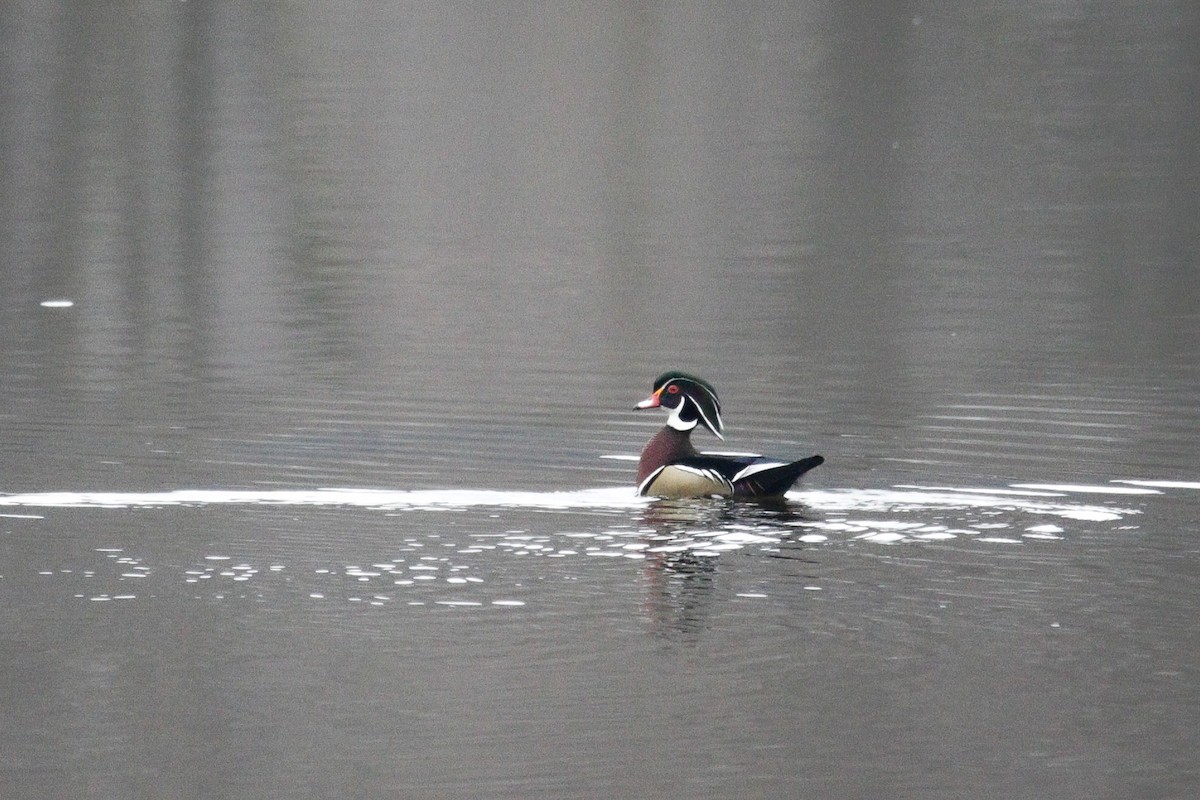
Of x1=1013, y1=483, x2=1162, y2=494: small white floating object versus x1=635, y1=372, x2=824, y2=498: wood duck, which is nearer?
x1=635, y1=372, x2=824, y2=498: wood duck

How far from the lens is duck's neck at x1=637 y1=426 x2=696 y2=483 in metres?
10.5

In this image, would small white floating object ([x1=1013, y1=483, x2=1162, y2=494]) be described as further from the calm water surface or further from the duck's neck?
the duck's neck

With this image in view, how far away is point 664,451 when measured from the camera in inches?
417

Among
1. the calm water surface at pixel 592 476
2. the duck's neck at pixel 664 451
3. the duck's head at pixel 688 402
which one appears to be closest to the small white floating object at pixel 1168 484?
the calm water surface at pixel 592 476

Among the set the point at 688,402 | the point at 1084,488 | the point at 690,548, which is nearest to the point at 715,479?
the point at 688,402

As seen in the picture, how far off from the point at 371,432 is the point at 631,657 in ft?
16.9

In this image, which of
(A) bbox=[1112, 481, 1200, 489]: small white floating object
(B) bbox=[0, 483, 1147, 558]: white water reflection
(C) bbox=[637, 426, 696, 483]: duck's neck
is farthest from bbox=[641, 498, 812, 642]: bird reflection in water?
(A) bbox=[1112, 481, 1200, 489]: small white floating object

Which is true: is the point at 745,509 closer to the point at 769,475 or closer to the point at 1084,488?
the point at 769,475

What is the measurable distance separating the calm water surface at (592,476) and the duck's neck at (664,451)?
27 centimetres

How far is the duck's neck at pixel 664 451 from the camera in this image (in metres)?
10.5

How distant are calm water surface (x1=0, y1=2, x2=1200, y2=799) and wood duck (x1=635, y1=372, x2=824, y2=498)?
14cm

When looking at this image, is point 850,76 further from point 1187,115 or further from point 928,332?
point 928,332

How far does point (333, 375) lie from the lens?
48.4 ft

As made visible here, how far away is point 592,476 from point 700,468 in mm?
762
